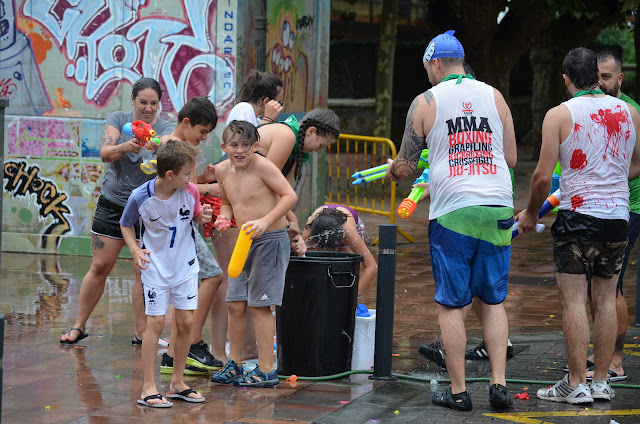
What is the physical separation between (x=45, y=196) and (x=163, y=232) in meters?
6.33

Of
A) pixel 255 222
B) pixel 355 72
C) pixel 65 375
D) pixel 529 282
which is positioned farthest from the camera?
pixel 355 72

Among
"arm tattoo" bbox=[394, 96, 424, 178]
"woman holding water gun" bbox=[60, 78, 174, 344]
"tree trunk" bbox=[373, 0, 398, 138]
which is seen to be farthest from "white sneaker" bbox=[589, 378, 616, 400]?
"tree trunk" bbox=[373, 0, 398, 138]

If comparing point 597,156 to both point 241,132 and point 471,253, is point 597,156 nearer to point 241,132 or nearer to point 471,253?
point 471,253

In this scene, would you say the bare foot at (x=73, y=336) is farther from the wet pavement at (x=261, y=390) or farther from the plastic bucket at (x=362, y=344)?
the plastic bucket at (x=362, y=344)

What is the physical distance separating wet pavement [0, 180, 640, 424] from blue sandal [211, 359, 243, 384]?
3.0 inches

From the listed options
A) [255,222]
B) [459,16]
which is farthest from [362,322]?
[459,16]

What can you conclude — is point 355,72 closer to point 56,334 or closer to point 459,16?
point 459,16

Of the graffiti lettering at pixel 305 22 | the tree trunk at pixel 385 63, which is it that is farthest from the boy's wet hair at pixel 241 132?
the tree trunk at pixel 385 63

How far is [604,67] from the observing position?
6441mm

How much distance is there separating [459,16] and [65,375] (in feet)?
65.0

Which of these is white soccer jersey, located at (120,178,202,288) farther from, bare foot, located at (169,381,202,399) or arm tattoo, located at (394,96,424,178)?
arm tattoo, located at (394,96,424,178)

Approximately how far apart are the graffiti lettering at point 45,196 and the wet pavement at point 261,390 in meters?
1.79

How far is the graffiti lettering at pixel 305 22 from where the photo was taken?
12.9 metres

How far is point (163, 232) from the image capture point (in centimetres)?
571
